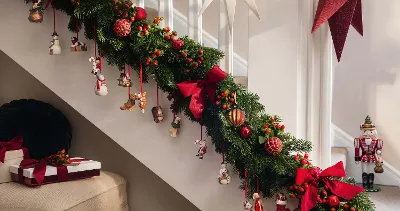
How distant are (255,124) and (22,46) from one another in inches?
36.8

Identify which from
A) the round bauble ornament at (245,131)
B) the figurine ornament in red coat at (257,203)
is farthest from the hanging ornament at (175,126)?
the figurine ornament in red coat at (257,203)

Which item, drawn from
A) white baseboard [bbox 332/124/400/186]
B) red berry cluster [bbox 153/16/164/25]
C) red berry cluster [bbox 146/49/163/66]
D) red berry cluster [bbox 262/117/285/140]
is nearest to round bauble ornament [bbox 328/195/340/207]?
red berry cluster [bbox 262/117/285/140]

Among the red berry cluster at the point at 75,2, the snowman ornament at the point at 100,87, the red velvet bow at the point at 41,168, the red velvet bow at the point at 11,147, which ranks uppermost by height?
the red berry cluster at the point at 75,2

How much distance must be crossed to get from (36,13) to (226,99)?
29.8 inches

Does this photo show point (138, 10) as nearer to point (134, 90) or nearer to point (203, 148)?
point (134, 90)

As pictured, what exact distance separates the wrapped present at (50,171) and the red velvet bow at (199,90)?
55 cm

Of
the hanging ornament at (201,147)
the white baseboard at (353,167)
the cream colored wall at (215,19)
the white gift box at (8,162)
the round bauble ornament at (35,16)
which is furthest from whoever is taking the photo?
the white baseboard at (353,167)

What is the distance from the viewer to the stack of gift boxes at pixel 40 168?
163cm

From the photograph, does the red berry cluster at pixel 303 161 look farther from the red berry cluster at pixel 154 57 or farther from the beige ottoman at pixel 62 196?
the beige ottoman at pixel 62 196

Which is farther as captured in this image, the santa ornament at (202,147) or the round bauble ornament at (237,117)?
the santa ornament at (202,147)

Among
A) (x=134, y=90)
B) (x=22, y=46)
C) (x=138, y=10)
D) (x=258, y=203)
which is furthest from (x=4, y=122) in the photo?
(x=258, y=203)

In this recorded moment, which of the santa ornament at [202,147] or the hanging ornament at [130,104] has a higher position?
the hanging ornament at [130,104]

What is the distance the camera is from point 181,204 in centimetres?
202

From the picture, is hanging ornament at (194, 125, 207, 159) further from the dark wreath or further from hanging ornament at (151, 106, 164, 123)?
the dark wreath
